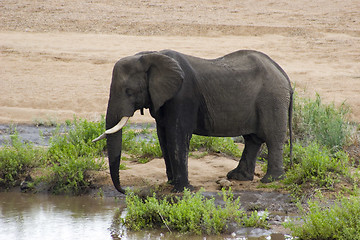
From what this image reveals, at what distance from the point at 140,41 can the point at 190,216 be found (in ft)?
43.2

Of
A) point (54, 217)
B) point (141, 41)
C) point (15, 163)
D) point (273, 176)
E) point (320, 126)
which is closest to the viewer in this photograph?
point (54, 217)

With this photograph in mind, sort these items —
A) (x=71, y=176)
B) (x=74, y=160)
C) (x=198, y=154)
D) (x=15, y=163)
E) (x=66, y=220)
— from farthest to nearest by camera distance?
1. (x=198, y=154)
2. (x=15, y=163)
3. (x=74, y=160)
4. (x=71, y=176)
5. (x=66, y=220)

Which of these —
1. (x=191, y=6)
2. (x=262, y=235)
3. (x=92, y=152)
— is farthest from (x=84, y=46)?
(x=262, y=235)

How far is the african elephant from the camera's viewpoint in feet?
25.3

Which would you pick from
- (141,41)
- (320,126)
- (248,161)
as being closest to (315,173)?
(248,161)

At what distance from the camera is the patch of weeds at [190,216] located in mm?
6949

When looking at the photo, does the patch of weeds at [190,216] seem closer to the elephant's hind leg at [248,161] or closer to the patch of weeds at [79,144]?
the elephant's hind leg at [248,161]

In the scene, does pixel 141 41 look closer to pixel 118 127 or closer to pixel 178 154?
pixel 178 154

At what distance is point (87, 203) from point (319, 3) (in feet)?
60.4

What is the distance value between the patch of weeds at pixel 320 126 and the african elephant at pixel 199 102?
1.58 m

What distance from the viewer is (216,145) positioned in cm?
1016

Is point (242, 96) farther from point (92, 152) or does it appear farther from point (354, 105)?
point (354, 105)

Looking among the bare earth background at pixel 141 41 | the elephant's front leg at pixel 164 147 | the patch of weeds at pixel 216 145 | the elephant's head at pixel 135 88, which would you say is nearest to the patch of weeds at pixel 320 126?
the patch of weeds at pixel 216 145

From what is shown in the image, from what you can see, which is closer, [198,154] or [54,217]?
[54,217]
